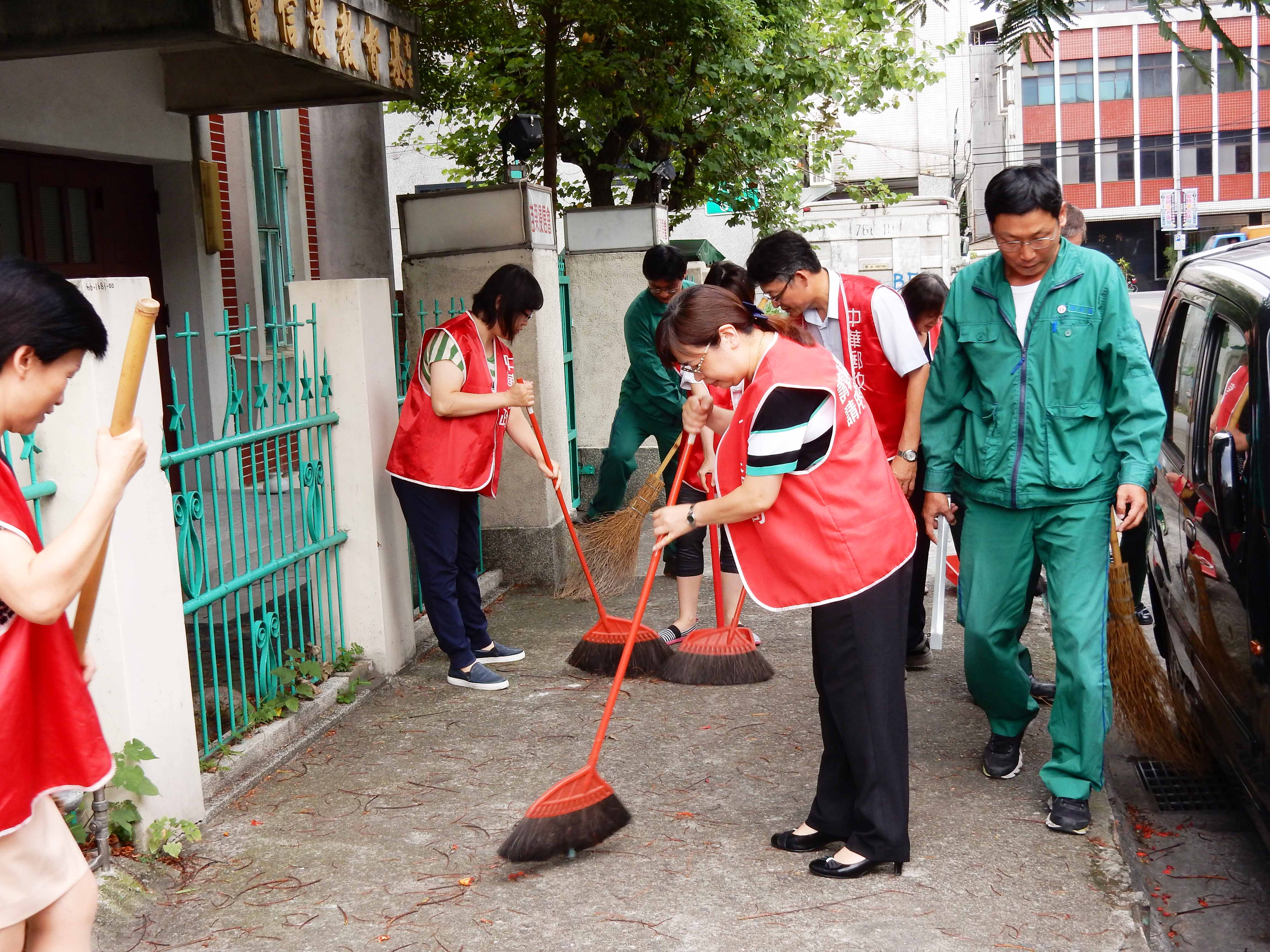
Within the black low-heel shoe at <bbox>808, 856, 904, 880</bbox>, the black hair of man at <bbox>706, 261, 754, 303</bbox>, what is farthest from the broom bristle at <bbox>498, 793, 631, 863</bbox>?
the black hair of man at <bbox>706, 261, 754, 303</bbox>

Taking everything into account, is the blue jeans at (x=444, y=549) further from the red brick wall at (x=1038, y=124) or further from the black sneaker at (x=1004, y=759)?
the red brick wall at (x=1038, y=124)

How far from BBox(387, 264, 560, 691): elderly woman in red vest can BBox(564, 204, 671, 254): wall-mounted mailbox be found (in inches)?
178

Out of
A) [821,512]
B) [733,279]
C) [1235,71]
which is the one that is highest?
[1235,71]

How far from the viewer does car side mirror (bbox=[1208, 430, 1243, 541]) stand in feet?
11.4

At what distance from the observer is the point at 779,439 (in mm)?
3195

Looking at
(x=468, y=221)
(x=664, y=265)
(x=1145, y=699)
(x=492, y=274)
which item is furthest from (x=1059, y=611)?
(x=468, y=221)

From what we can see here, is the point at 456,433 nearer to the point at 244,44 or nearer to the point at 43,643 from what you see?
the point at 244,44

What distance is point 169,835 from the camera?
3.67 m

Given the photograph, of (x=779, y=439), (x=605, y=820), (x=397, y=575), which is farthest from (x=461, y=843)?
(x=397, y=575)

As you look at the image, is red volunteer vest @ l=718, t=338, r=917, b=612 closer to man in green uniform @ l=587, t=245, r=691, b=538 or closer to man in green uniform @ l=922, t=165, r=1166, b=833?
man in green uniform @ l=922, t=165, r=1166, b=833

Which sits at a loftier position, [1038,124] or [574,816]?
[1038,124]

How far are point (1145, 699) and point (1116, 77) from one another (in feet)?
177

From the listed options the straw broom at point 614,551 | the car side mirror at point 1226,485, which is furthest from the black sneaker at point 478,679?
the car side mirror at point 1226,485

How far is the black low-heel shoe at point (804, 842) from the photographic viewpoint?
12.1ft
